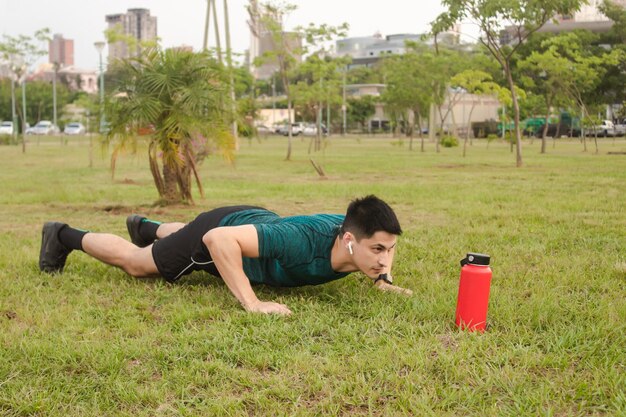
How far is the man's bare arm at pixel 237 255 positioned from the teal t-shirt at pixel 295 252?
0.07m

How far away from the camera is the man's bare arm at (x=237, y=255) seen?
13.6 ft

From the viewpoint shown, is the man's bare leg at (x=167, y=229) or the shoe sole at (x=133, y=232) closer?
the man's bare leg at (x=167, y=229)

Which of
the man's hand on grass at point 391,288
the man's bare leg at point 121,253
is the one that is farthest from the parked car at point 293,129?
the man's hand on grass at point 391,288

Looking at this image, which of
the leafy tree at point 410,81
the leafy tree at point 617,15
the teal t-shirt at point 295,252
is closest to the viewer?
the teal t-shirt at point 295,252

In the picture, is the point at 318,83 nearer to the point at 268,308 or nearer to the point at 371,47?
the point at 268,308

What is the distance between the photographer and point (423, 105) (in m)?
35.6

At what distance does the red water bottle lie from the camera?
374 centimetres

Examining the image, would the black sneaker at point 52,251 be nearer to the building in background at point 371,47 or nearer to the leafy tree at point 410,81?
the leafy tree at point 410,81

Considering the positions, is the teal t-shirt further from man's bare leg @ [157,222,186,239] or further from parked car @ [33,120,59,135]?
parked car @ [33,120,59,135]

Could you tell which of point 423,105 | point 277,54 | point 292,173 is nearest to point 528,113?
point 423,105

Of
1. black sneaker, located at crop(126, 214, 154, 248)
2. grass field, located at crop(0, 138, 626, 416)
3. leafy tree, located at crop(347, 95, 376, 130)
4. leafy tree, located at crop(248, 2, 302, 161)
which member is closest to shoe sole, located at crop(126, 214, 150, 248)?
black sneaker, located at crop(126, 214, 154, 248)

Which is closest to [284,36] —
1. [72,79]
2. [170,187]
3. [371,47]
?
[170,187]

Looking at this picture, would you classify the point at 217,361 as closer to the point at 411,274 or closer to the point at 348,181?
the point at 411,274

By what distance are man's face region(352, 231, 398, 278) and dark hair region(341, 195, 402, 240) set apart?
3 cm
